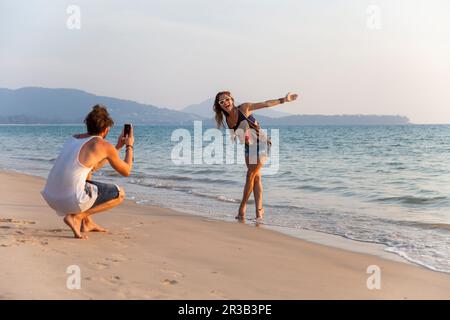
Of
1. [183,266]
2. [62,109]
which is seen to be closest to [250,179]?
[183,266]

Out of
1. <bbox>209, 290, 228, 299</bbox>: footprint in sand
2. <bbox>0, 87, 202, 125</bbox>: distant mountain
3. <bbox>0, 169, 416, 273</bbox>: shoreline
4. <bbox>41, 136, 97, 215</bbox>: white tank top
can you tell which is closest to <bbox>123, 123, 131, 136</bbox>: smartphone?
<bbox>41, 136, 97, 215</bbox>: white tank top

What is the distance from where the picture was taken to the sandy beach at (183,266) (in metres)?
3.82

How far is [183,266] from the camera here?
4574 millimetres

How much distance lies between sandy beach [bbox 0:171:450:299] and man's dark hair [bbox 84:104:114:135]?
1071 mm

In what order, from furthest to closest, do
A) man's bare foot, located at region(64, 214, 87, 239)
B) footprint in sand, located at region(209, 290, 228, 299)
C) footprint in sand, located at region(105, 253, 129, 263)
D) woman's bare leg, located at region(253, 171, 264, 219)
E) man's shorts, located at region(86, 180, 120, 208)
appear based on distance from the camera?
woman's bare leg, located at region(253, 171, 264, 219)
man's shorts, located at region(86, 180, 120, 208)
man's bare foot, located at region(64, 214, 87, 239)
footprint in sand, located at region(105, 253, 129, 263)
footprint in sand, located at region(209, 290, 228, 299)

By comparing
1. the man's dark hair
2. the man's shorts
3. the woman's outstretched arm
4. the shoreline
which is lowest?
the shoreline

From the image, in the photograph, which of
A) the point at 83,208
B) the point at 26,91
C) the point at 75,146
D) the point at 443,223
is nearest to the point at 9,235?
the point at 83,208

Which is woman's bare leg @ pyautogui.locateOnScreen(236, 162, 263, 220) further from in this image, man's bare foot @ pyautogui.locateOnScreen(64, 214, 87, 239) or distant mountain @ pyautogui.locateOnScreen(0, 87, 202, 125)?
distant mountain @ pyautogui.locateOnScreen(0, 87, 202, 125)

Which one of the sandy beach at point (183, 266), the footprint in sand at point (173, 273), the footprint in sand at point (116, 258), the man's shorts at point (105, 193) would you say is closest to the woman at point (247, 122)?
the sandy beach at point (183, 266)

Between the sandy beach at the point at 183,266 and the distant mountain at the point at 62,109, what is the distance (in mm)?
135451

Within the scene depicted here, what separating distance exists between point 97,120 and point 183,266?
1675 mm

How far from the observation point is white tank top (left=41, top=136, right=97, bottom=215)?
524 centimetres

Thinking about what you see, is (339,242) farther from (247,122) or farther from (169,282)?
(169,282)
